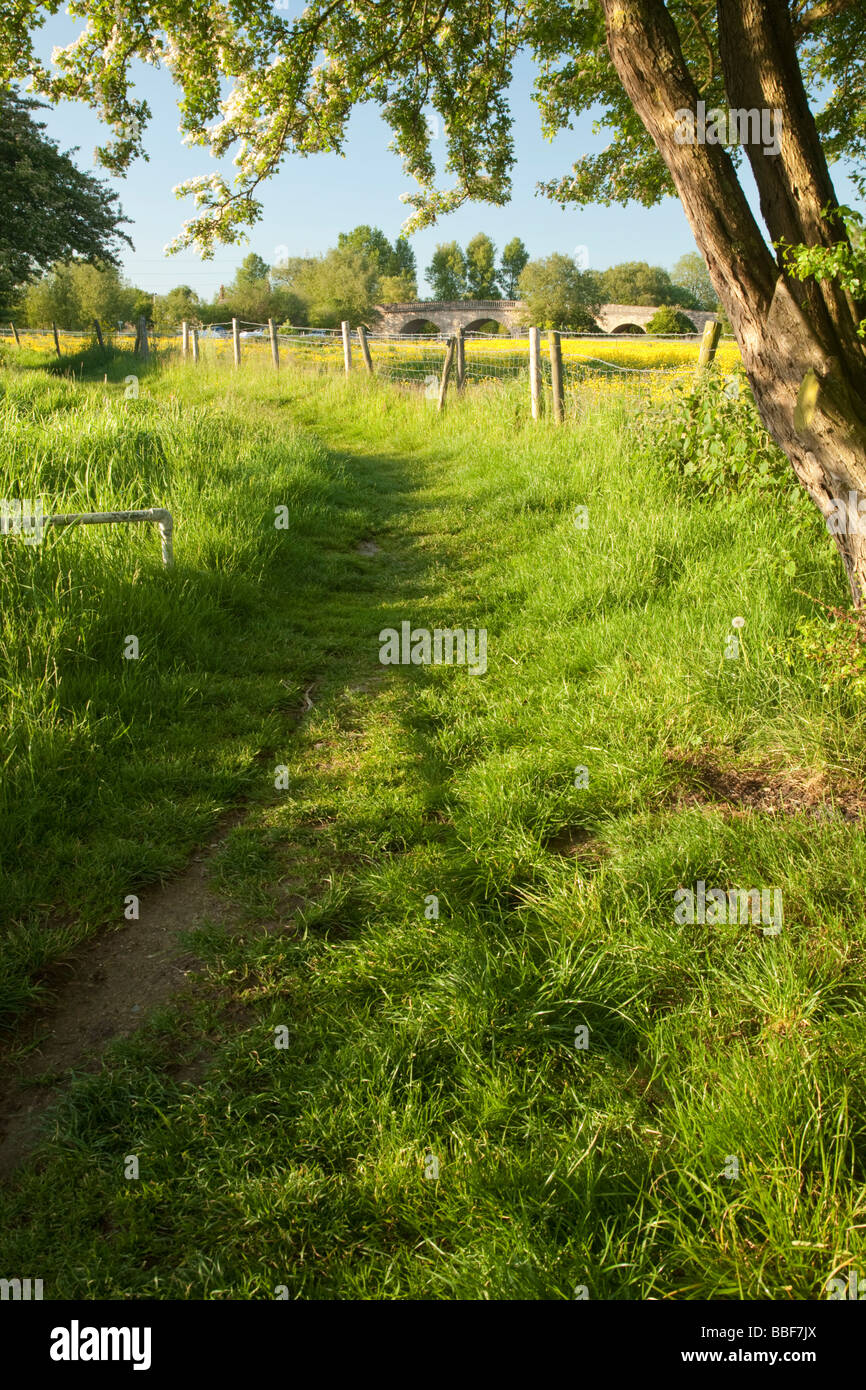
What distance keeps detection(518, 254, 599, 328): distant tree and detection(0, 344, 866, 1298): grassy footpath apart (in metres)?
55.5

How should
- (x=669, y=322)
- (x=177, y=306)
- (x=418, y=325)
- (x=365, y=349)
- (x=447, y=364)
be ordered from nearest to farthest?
(x=447, y=364) < (x=365, y=349) < (x=669, y=322) < (x=177, y=306) < (x=418, y=325)

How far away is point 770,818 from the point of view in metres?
3.45

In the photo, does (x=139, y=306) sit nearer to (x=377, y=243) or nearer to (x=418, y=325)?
(x=418, y=325)

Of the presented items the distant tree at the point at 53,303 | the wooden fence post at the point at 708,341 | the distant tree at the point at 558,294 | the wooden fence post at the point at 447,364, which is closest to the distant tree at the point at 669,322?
the distant tree at the point at 558,294

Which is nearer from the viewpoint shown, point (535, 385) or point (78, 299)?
point (535, 385)

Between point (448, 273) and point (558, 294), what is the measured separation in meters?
45.5

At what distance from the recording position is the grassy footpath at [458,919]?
2.02 m

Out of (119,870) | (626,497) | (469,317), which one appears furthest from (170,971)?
(469,317)

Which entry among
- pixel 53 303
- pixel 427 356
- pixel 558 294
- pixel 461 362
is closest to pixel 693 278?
pixel 558 294

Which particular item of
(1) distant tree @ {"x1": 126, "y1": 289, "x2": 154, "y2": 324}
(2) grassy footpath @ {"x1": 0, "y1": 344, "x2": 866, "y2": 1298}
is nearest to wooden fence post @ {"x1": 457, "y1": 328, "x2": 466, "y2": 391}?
(2) grassy footpath @ {"x1": 0, "y1": 344, "x2": 866, "y2": 1298}

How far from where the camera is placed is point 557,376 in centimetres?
1118

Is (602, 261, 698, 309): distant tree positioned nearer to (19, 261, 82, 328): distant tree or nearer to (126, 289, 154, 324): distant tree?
(126, 289, 154, 324): distant tree

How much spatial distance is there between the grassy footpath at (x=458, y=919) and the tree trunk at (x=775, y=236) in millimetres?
1008
